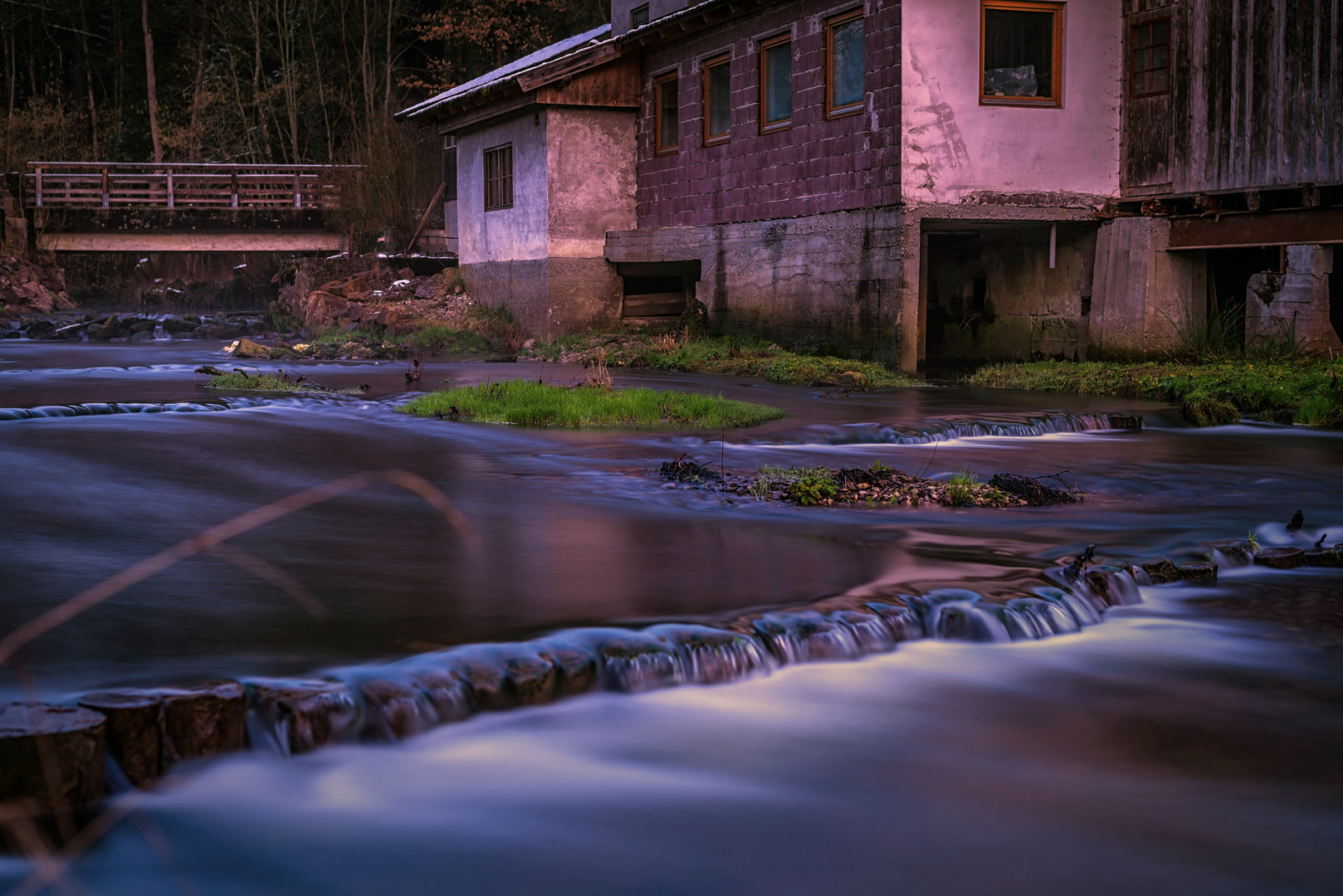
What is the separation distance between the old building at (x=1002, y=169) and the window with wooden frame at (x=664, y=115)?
0.43 m

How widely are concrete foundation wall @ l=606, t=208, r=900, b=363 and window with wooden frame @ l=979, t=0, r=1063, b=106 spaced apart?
240 cm

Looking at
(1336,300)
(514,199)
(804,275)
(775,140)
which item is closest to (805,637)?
(804,275)

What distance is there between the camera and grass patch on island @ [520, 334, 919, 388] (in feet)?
55.4

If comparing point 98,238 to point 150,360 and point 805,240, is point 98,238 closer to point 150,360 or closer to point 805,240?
point 150,360

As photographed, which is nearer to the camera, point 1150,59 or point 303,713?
point 303,713

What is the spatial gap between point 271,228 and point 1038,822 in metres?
34.7

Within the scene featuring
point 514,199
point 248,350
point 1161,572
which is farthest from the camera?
point 514,199

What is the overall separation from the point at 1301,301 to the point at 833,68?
711 cm

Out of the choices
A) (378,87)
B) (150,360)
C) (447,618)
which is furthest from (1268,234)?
(378,87)

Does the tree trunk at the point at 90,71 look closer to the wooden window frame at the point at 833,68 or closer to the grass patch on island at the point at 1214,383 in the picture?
the wooden window frame at the point at 833,68

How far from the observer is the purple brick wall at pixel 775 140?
17234mm

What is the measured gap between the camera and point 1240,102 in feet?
52.9

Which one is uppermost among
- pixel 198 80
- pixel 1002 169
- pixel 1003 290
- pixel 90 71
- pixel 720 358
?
pixel 90 71

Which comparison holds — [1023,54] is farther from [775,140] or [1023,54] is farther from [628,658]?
[628,658]
